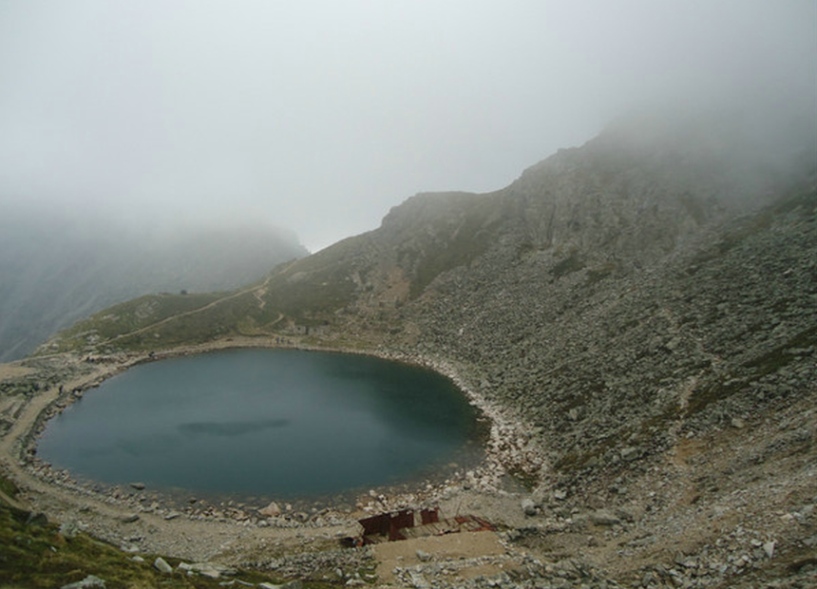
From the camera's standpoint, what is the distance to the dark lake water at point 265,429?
164 ft

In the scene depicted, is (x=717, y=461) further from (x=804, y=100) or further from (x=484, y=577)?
(x=804, y=100)

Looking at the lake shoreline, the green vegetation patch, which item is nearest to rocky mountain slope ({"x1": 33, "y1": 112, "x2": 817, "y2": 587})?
the lake shoreline

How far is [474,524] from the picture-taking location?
3403 cm

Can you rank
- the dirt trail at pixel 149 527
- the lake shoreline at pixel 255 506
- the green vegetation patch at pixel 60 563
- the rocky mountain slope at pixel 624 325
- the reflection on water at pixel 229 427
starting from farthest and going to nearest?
the reflection on water at pixel 229 427, the lake shoreline at pixel 255 506, the dirt trail at pixel 149 527, the rocky mountain slope at pixel 624 325, the green vegetation patch at pixel 60 563

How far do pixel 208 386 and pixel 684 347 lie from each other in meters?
81.4

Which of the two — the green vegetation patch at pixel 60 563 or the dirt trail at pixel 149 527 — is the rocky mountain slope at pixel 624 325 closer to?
the green vegetation patch at pixel 60 563

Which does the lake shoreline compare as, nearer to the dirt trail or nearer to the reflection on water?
the dirt trail

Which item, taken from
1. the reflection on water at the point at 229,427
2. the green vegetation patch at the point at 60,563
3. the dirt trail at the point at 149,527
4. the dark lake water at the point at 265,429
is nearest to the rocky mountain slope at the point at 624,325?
the dark lake water at the point at 265,429

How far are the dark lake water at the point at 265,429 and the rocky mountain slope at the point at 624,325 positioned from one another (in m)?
11.4

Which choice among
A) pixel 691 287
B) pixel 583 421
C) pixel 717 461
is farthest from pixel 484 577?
pixel 691 287

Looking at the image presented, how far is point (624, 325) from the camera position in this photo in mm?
68625

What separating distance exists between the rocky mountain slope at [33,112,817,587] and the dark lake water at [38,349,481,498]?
11371 millimetres

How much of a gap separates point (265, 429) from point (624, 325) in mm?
56916

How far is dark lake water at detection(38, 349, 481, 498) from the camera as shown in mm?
50125
